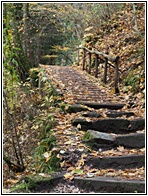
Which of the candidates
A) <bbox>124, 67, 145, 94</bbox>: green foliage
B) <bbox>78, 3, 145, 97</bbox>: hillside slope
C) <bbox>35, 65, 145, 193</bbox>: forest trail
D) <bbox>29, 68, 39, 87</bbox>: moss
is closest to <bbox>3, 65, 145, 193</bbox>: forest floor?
<bbox>35, 65, 145, 193</bbox>: forest trail

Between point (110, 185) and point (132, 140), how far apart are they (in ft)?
4.46

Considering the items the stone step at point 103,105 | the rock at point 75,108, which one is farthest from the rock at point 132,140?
the stone step at point 103,105

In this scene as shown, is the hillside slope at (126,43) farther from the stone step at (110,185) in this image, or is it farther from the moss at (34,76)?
the stone step at (110,185)

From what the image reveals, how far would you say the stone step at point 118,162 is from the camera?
171 inches

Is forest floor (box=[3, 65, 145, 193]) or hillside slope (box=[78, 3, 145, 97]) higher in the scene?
hillside slope (box=[78, 3, 145, 97])

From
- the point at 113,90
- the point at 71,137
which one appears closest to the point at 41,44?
the point at 113,90

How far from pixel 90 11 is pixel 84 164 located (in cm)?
1161

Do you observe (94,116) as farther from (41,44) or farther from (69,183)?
(41,44)

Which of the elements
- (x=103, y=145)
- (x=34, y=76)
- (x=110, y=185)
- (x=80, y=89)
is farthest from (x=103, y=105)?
(x=34, y=76)

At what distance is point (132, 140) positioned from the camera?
492 cm

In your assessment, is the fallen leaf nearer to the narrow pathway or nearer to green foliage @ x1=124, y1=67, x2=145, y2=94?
the narrow pathway

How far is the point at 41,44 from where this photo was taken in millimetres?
16188

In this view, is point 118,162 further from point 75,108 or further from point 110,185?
point 75,108

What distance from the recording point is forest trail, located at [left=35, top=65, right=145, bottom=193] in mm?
3832
